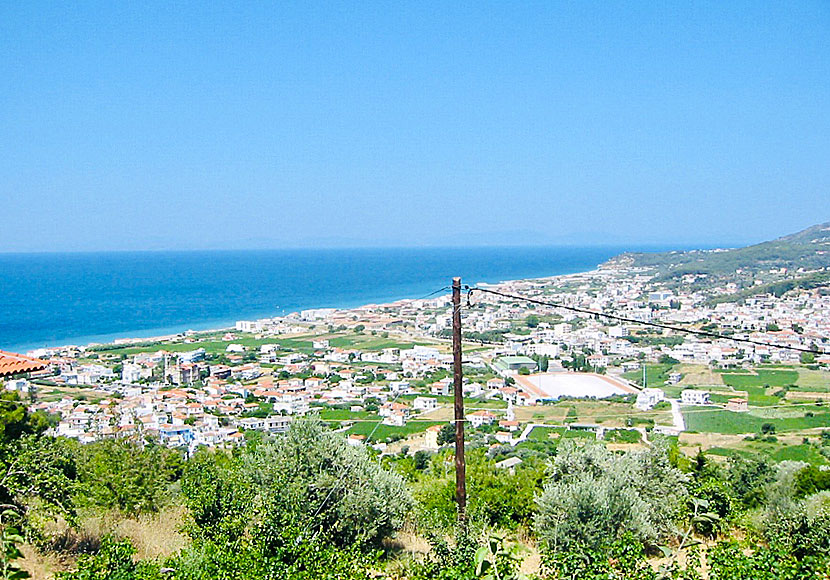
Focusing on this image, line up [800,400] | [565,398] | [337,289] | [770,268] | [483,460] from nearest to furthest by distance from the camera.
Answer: [483,460] < [800,400] < [565,398] < [770,268] < [337,289]

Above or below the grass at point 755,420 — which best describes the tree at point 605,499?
above

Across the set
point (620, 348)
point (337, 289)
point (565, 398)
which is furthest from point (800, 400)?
point (337, 289)

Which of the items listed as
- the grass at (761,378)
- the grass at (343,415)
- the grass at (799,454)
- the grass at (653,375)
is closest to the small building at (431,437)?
the grass at (343,415)

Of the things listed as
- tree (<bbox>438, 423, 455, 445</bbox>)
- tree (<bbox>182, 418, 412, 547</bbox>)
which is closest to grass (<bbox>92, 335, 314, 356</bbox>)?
tree (<bbox>438, 423, 455, 445</bbox>)

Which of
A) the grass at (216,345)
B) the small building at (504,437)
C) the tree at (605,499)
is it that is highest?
the tree at (605,499)

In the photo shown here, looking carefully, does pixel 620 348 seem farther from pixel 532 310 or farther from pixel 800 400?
pixel 532 310

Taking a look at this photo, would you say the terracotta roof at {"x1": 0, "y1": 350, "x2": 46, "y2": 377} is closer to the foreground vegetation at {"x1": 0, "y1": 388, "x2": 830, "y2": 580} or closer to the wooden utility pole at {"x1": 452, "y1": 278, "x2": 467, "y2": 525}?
the foreground vegetation at {"x1": 0, "y1": 388, "x2": 830, "y2": 580}

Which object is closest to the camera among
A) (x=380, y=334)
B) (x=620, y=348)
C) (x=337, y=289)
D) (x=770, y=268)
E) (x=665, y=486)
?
(x=665, y=486)

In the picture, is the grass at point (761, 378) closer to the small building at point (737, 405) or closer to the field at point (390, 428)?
the small building at point (737, 405)

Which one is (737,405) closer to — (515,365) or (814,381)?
(814,381)
